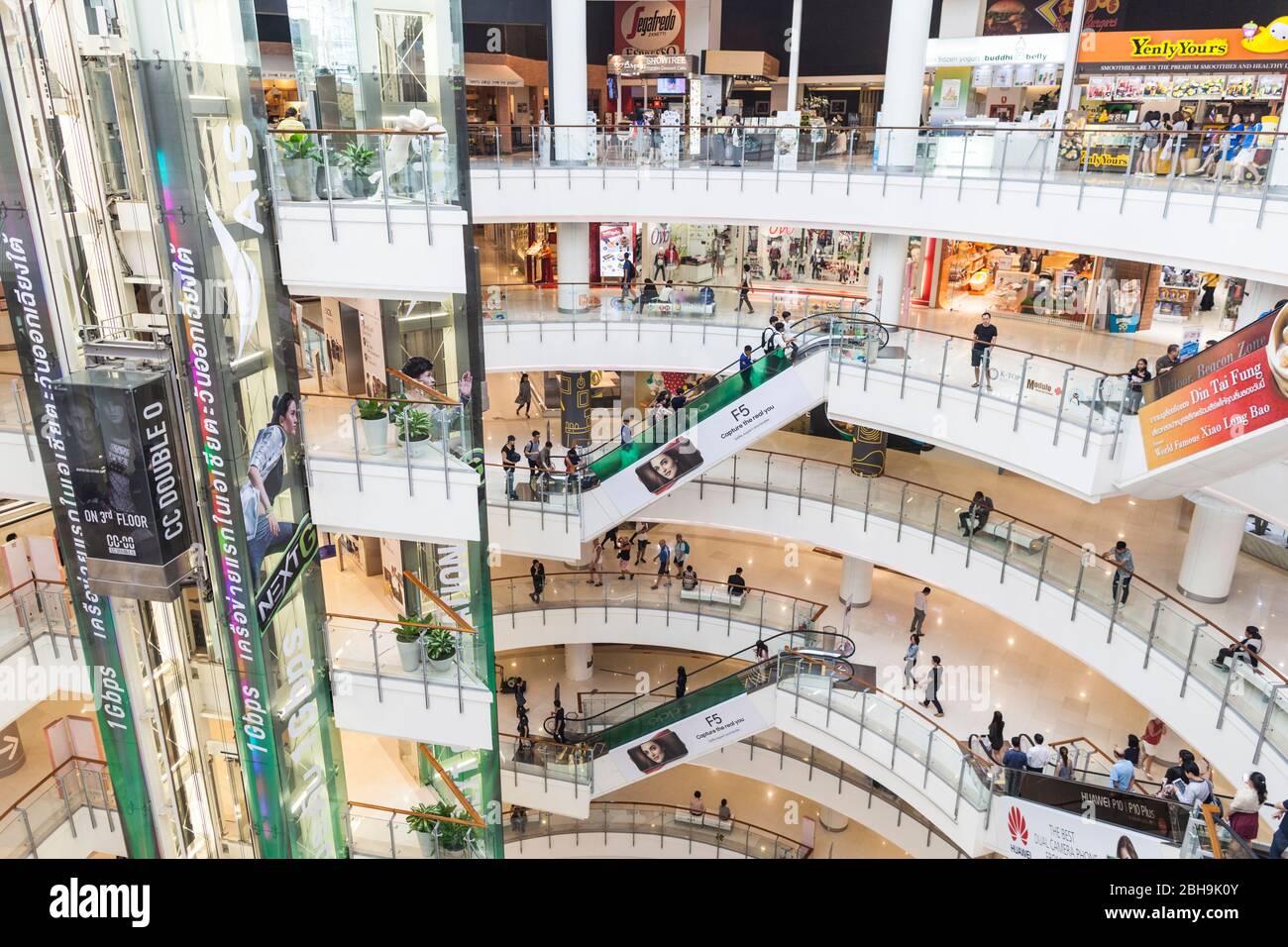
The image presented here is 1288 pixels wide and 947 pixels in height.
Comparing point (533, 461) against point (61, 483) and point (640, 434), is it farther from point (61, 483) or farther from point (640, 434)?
point (61, 483)

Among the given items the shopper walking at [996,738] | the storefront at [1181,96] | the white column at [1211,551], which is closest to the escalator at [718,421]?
the storefront at [1181,96]

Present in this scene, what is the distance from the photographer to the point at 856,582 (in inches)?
678

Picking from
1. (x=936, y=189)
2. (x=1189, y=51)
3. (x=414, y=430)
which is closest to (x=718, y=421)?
(x=936, y=189)

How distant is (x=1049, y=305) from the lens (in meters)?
18.5

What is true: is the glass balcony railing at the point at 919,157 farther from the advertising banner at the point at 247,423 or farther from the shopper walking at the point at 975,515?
the advertising banner at the point at 247,423

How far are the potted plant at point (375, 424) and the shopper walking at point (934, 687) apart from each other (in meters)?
8.88

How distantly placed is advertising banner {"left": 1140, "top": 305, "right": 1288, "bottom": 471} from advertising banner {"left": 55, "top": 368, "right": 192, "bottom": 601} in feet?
31.7

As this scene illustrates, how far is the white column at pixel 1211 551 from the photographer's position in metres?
12.1

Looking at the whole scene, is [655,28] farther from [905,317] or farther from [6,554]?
[6,554]

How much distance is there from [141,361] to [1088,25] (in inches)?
652

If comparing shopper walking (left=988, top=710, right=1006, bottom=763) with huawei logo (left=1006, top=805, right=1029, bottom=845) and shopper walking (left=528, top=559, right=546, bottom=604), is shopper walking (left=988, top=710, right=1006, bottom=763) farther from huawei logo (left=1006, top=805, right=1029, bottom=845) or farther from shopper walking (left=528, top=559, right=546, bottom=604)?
shopper walking (left=528, top=559, right=546, bottom=604)

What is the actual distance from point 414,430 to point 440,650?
7.60ft
